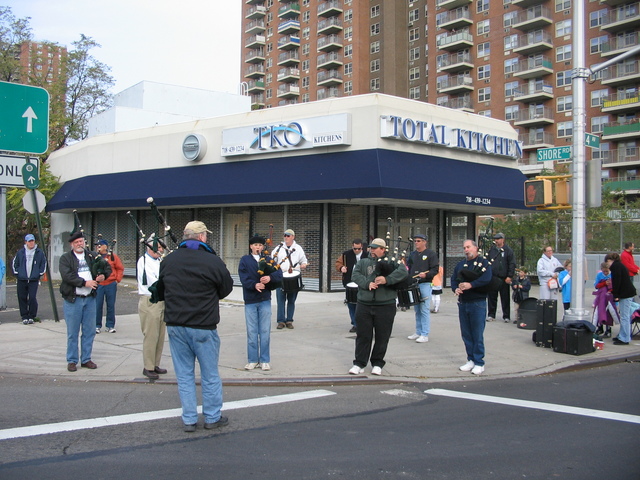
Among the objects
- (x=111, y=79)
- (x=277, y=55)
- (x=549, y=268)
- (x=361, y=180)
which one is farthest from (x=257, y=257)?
(x=277, y=55)

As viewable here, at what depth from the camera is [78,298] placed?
8117mm

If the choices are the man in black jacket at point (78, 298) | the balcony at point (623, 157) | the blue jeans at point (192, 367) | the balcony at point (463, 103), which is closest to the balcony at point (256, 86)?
the balcony at point (463, 103)

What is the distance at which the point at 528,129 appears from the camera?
57656mm

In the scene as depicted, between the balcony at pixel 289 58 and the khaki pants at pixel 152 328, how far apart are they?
77844mm

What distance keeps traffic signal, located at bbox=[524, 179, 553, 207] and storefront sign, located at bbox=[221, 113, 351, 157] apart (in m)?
7.60

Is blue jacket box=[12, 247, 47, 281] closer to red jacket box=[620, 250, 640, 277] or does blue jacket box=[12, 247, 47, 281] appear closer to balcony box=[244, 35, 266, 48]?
red jacket box=[620, 250, 640, 277]

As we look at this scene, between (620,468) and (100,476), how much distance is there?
4036mm

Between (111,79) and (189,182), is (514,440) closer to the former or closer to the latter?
(189,182)

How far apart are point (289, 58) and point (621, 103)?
45198 mm

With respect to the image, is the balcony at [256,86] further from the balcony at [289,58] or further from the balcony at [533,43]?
the balcony at [533,43]

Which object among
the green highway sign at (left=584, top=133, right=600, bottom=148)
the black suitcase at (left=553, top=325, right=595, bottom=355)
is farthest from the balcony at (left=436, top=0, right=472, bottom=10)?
the black suitcase at (left=553, top=325, right=595, bottom=355)

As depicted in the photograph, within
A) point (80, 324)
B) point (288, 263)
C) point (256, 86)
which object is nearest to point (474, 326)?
point (288, 263)

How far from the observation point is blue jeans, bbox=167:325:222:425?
18.3 feet

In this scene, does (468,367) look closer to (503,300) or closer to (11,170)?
(503,300)
